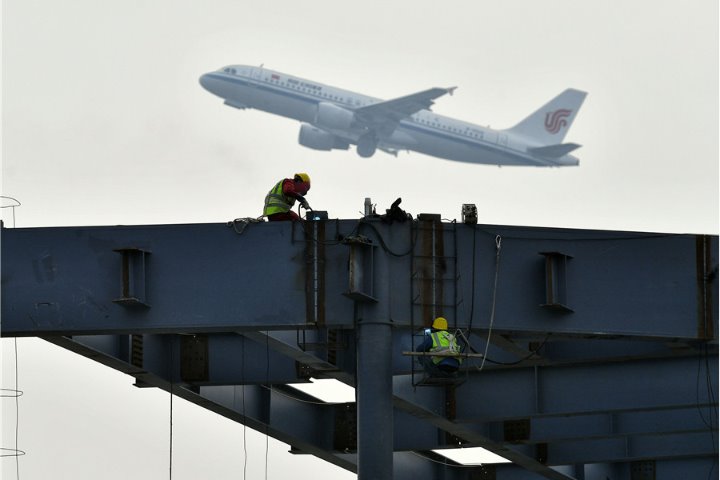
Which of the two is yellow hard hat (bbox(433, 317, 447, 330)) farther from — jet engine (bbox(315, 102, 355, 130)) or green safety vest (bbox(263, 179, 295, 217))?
jet engine (bbox(315, 102, 355, 130))

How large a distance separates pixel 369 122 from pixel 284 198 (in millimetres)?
91663

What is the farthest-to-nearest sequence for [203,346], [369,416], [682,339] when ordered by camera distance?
[203,346] → [682,339] → [369,416]

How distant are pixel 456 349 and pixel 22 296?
19.9ft

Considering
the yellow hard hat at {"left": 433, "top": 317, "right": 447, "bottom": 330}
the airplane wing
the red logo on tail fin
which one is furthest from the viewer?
the red logo on tail fin

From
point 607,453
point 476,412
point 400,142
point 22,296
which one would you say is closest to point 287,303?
point 22,296

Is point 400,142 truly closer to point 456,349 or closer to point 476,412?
point 476,412

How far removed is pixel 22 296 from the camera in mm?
19422

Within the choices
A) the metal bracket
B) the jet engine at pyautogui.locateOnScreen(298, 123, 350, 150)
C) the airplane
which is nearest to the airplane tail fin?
the airplane

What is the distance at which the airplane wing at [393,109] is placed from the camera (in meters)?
108

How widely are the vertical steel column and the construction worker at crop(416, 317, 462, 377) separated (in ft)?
1.72

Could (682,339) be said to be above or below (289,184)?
below

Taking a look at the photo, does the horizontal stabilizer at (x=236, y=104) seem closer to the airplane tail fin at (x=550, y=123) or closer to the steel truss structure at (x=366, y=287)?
the airplane tail fin at (x=550, y=123)

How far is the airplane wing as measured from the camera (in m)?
108

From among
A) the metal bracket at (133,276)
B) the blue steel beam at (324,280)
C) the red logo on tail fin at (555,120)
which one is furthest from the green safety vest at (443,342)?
the red logo on tail fin at (555,120)
